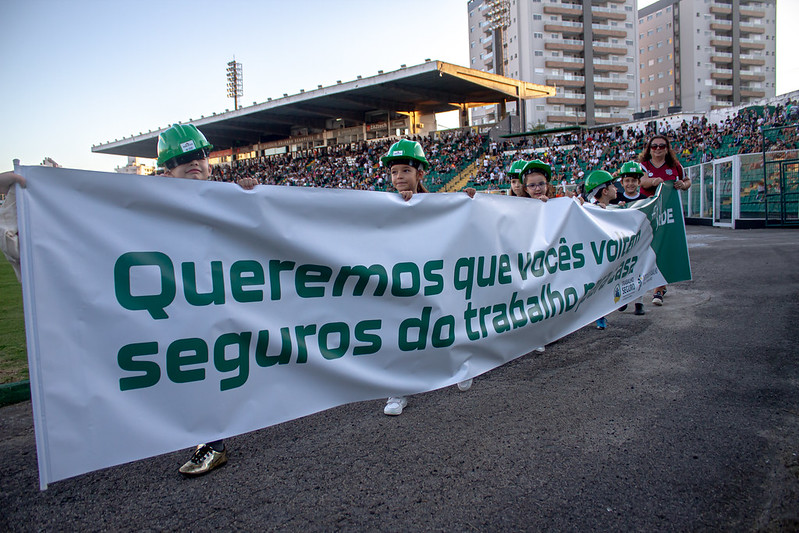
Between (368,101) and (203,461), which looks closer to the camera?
(203,461)

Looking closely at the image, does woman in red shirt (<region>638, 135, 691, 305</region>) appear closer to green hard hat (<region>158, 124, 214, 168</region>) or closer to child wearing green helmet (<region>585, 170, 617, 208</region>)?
child wearing green helmet (<region>585, 170, 617, 208</region>)

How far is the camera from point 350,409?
131 inches

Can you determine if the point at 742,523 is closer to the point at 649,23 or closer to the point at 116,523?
the point at 116,523

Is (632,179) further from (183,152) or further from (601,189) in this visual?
(183,152)

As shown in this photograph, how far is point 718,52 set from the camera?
8000 cm

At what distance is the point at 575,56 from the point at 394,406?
268 feet

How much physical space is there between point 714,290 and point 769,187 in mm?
11990

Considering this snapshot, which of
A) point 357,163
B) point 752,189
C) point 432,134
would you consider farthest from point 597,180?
point 432,134

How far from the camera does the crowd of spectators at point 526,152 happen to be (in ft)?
103

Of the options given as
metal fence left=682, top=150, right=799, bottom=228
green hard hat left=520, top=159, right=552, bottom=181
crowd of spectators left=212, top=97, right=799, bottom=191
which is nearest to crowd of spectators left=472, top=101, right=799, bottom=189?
crowd of spectators left=212, top=97, right=799, bottom=191

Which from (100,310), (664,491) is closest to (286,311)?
(100,310)

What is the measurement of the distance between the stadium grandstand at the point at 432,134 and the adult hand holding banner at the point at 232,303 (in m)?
27.7

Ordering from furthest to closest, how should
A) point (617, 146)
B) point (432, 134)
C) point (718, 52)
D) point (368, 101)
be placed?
1. point (718, 52)
2. point (432, 134)
3. point (368, 101)
4. point (617, 146)

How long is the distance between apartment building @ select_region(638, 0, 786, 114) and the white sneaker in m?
88.4
